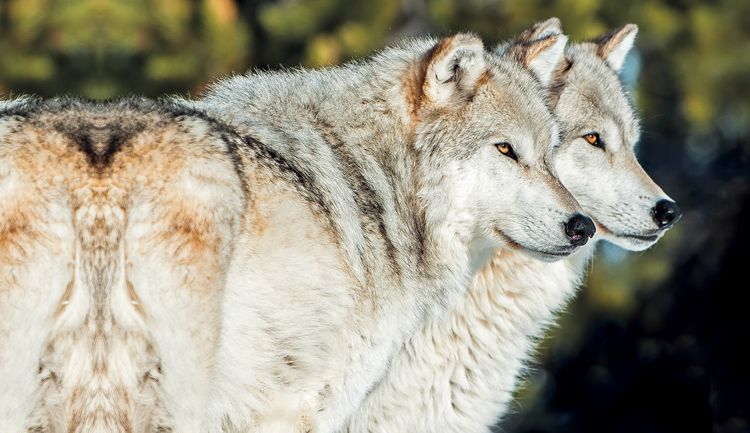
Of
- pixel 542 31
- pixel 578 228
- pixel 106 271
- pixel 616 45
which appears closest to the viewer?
pixel 106 271

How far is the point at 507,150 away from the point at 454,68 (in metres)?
0.54

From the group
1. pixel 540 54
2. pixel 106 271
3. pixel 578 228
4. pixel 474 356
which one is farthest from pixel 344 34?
→ pixel 106 271

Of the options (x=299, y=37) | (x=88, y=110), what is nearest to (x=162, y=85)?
(x=299, y=37)

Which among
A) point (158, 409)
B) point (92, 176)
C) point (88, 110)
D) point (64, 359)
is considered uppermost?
point (88, 110)

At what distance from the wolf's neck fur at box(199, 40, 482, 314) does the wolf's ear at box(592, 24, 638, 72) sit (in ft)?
7.32

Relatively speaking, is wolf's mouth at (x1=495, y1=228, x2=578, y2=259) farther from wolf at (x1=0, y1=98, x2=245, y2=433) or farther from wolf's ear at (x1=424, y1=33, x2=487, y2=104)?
wolf at (x1=0, y1=98, x2=245, y2=433)

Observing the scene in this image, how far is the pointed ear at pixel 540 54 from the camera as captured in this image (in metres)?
6.89

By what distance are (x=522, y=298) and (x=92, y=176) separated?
3.65 meters

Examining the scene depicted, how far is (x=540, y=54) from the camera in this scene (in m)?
6.93

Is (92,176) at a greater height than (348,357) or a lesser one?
greater

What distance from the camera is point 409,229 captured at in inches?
241

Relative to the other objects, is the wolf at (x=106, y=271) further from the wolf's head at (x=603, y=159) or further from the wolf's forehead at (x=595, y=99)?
the wolf's forehead at (x=595, y=99)

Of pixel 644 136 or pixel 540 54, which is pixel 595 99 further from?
pixel 644 136

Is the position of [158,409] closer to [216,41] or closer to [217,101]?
[217,101]
